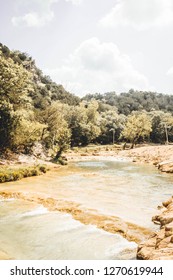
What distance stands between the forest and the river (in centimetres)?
1579

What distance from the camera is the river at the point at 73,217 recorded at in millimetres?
11633

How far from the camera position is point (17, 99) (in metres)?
43.1

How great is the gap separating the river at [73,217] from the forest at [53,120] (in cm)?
1579

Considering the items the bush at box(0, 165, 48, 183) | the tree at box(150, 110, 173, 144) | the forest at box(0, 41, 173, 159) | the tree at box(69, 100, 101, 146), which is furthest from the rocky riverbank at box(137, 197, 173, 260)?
the tree at box(150, 110, 173, 144)

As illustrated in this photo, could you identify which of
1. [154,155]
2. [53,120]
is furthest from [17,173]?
[154,155]

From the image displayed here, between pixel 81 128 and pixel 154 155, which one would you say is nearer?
pixel 154 155

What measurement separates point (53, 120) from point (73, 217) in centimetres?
4661

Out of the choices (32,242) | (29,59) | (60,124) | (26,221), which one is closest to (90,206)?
(26,221)

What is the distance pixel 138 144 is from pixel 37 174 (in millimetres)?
72981

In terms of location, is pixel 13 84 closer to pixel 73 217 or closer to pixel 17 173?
Answer: pixel 17 173

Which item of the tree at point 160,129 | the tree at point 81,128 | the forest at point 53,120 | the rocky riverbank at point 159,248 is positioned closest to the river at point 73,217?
the rocky riverbank at point 159,248

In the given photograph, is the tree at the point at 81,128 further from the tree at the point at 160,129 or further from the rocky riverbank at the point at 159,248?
the rocky riverbank at the point at 159,248

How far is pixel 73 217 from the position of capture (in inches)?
631
